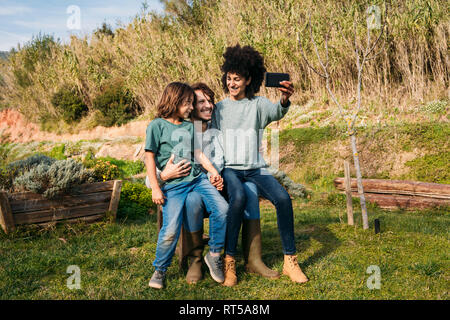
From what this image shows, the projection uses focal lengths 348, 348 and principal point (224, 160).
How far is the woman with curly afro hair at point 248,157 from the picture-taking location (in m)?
2.92

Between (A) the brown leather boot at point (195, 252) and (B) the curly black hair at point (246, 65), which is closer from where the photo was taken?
(A) the brown leather boot at point (195, 252)

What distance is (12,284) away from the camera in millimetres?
2900

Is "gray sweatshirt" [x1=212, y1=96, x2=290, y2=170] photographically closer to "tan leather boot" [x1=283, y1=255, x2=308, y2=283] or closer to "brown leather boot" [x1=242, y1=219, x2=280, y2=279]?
"brown leather boot" [x1=242, y1=219, x2=280, y2=279]

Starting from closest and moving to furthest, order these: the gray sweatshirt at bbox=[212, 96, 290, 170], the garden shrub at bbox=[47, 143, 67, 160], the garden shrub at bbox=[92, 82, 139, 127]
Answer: the gray sweatshirt at bbox=[212, 96, 290, 170], the garden shrub at bbox=[47, 143, 67, 160], the garden shrub at bbox=[92, 82, 139, 127]

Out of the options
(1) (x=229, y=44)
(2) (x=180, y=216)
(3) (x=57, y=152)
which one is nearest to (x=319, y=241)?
(2) (x=180, y=216)

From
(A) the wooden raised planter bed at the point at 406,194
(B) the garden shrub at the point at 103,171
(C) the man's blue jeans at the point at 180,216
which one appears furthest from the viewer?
(A) the wooden raised planter bed at the point at 406,194

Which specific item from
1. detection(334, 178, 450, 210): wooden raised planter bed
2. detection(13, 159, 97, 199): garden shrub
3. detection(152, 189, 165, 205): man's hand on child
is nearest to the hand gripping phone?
detection(152, 189, 165, 205): man's hand on child

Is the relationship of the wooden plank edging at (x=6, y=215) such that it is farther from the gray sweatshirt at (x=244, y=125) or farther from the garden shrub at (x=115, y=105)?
the garden shrub at (x=115, y=105)

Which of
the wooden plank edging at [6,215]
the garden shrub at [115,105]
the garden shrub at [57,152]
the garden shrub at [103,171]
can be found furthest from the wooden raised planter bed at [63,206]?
Result: the garden shrub at [115,105]

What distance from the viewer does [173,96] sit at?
3008mm

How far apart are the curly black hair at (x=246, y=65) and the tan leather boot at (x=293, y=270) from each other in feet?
5.05

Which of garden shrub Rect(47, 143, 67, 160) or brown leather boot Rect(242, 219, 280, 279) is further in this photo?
garden shrub Rect(47, 143, 67, 160)

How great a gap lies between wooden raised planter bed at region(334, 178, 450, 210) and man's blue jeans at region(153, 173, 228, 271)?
11.9 feet

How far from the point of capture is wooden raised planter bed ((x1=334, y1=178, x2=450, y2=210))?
5.10 m
